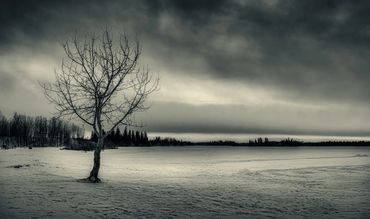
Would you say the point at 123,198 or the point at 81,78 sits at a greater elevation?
the point at 81,78

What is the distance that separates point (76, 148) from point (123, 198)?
145m

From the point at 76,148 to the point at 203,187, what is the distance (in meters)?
141

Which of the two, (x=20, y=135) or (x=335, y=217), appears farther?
(x=20, y=135)

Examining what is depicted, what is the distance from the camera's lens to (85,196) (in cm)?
1508

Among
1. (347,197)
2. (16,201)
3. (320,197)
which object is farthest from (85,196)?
(347,197)

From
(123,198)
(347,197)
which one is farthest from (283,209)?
(123,198)

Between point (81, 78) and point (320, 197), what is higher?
point (81, 78)

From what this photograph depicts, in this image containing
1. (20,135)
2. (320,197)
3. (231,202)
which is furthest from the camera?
(20,135)

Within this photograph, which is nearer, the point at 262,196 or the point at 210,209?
the point at 210,209

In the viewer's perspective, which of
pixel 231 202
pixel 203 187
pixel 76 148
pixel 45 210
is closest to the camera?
pixel 45 210

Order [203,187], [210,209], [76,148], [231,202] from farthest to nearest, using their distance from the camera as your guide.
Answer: [76,148] < [203,187] < [231,202] < [210,209]

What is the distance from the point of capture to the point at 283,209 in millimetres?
13492

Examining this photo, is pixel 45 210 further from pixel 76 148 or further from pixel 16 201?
pixel 76 148

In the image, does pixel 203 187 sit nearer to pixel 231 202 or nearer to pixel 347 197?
pixel 231 202
